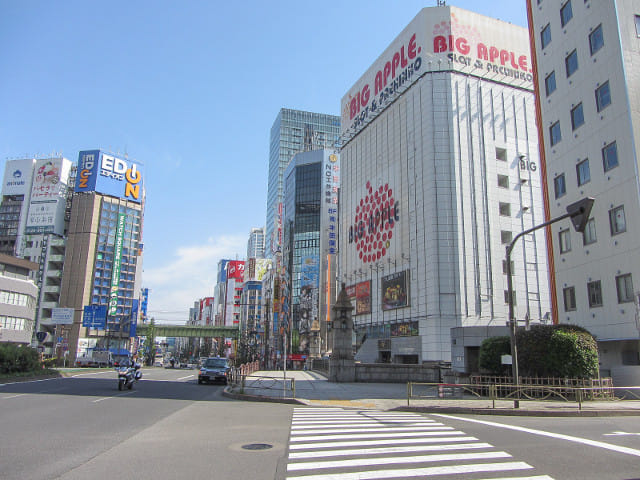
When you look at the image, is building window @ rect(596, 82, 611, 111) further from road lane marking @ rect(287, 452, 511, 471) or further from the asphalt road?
road lane marking @ rect(287, 452, 511, 471)

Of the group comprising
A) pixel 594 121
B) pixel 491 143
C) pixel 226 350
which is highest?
Result: pixel 491 143

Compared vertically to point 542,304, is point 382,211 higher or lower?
higher

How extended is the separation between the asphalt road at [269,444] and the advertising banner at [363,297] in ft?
146

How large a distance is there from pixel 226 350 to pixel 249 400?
506 feet

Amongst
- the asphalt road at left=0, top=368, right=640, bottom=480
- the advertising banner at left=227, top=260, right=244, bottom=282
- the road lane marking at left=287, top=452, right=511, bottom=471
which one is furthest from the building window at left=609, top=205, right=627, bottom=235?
the advertising banner at left=227, top=260, right=244, bottom=282

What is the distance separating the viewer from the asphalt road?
747 centimetres

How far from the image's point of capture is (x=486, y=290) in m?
47.8

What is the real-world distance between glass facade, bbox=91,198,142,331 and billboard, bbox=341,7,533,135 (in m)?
80.8

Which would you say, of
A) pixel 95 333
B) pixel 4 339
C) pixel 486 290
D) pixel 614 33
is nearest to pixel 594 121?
pixel 614 33

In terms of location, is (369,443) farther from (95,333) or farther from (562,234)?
(95,333)

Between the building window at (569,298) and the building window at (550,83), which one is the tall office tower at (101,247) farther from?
the building window at (550,83)

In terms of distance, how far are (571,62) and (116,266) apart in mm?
103046

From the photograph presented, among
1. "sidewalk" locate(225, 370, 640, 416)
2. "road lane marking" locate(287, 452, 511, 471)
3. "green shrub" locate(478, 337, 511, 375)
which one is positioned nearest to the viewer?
"road lane marking" locate(287, 452, 511, 471)

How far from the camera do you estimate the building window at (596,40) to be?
27.9m
